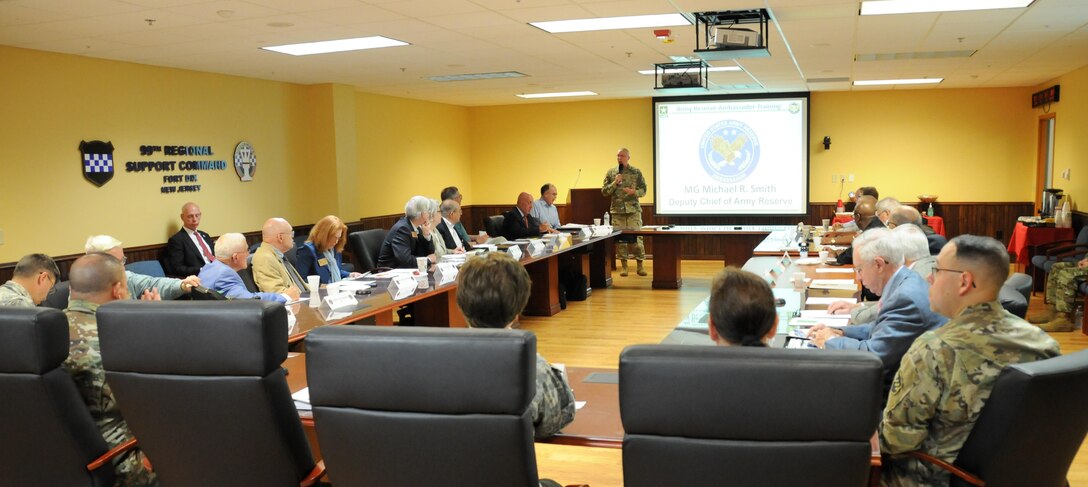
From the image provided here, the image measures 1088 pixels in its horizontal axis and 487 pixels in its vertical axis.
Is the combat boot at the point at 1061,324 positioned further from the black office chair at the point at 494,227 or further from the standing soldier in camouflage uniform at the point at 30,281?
the standing soldier in camouflage uniform at the point at 30,281

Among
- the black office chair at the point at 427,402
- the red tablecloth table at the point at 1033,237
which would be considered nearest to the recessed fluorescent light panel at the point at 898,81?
the red tablecloth table at the point at 1033,237

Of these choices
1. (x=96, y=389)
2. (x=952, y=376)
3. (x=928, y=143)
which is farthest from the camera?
(x=928, y=143)

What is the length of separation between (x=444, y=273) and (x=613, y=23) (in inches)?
91.7

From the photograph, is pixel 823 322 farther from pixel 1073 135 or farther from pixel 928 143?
pixel 928 143

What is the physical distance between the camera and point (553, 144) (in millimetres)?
14102

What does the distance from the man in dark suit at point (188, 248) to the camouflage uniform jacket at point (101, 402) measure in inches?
216

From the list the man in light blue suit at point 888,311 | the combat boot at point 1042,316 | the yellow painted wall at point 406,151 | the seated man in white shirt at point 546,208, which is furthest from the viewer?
the yellow painted wall at point 406,151

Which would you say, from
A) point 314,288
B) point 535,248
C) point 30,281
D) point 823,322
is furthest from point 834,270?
point 30,281

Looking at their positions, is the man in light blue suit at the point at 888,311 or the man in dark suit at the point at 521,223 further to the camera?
the man in dark suit at the point at 521,223

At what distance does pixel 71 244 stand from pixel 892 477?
6984mm

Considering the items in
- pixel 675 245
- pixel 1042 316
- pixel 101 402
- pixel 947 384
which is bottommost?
pixel 1042 316

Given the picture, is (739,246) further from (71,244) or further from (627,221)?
(71,244)

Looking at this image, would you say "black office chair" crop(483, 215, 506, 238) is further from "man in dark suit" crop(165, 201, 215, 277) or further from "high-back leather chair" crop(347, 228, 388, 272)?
"man in dark suit" crop(165, 201, 215, 277)

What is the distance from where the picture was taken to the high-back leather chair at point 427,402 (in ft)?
6.31
